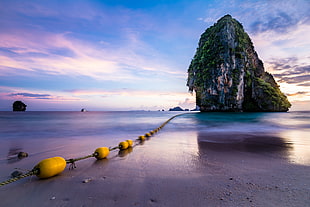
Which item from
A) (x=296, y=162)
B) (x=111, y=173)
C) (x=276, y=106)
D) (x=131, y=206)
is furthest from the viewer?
(x=276, y=106)

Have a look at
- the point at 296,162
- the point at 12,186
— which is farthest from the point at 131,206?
the point at 296,162

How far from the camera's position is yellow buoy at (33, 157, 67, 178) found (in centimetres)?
260

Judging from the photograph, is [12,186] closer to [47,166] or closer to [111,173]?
[47,166]

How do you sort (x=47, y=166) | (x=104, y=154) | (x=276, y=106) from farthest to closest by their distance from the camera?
(x=276, y=106), (x=104, y=154), (x=47, y=166)

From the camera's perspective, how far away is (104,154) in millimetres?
3988

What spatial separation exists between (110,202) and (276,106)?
72.5 meters

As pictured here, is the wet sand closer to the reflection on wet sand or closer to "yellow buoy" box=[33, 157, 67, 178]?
"yellow buoy" box=[33, 157, 67, 178]

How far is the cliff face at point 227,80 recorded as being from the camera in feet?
155

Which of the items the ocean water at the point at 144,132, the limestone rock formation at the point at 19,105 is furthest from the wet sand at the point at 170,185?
the limestone rock formation at the point at 19,105

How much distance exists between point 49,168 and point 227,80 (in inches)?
2018

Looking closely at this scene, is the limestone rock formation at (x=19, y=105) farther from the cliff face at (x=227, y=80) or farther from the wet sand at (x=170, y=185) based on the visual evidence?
the wet sand at (x=170, y=185)

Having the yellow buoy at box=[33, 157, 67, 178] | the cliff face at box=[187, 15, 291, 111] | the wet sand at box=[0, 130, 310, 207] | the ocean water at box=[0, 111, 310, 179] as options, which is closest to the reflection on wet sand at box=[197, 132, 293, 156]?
the ocean water at box=[0, 111, 310, 179]

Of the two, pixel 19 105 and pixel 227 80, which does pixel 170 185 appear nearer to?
pixel 227 80

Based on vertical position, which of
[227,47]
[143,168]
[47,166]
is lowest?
[143,168]
